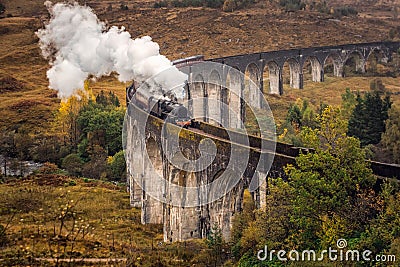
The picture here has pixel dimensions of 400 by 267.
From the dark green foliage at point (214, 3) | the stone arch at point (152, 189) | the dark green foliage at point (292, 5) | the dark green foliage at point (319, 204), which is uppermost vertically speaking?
the dark green foliage at point (214, 3)

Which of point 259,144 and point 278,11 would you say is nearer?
point 259,144

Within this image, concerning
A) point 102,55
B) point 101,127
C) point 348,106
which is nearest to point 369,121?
point 348,106

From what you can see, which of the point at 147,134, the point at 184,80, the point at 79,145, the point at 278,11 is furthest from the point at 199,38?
the point at 147,134

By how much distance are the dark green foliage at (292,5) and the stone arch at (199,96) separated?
177 feet

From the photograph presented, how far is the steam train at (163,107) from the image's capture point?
27.5 metres

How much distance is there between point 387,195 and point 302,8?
8862 centimetres

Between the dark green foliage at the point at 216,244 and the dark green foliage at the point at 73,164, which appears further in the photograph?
the dark green foliage at the point at 73,164

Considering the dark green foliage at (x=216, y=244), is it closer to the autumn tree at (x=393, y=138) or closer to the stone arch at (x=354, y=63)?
the autumn tree at (x=393, y=138)

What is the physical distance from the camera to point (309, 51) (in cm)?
6731

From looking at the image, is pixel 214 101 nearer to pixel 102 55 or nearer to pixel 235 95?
pixel 235 95

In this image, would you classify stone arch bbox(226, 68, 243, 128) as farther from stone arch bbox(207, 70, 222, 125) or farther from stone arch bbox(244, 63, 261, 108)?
stone arch bbox(244, 63, 261, 108)

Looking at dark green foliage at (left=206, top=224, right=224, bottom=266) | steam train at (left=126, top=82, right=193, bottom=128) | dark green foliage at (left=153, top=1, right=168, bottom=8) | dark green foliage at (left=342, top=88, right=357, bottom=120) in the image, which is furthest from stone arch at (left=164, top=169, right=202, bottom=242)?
dark green foliage at (left=153, top=1, right=168, bottom=8)

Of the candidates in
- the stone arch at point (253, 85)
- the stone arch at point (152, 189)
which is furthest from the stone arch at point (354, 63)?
the stone arch at point (152, 189)

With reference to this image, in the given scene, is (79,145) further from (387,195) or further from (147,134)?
(387,195)
